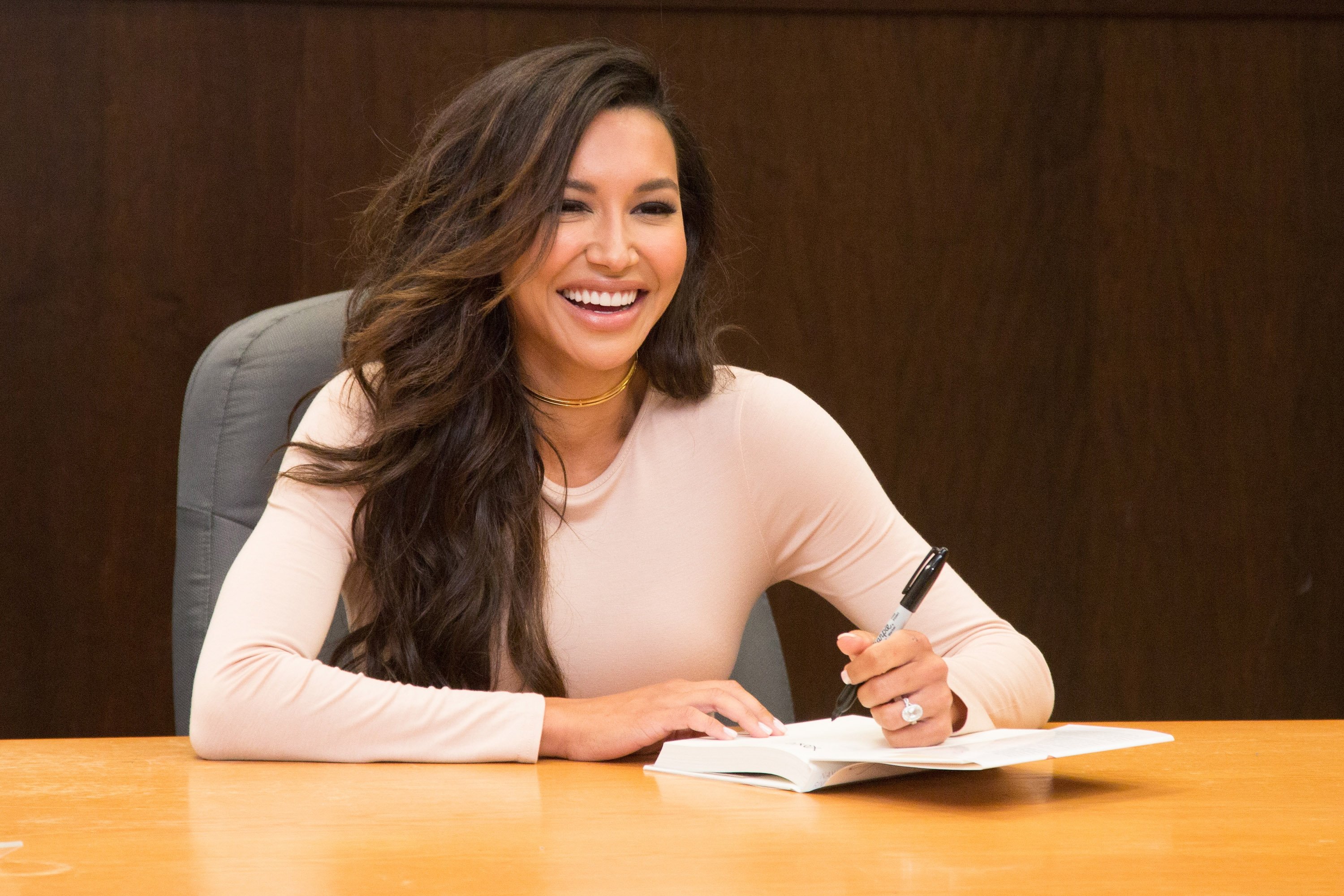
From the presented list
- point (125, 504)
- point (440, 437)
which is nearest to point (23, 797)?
point (440, 437)

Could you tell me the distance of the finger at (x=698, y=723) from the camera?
120 centimetres

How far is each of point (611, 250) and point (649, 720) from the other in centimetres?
57

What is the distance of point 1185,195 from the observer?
2.54 m

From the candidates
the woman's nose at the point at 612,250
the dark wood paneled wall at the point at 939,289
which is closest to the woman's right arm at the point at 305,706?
the woman's nose at the point at 612,250

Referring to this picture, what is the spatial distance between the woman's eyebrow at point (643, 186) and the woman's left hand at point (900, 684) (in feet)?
2.12

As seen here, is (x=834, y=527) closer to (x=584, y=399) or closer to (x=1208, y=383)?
(x=584, y=399)

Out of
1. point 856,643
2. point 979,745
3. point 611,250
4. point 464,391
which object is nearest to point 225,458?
point 464,391

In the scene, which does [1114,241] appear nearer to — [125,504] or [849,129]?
[849,129]

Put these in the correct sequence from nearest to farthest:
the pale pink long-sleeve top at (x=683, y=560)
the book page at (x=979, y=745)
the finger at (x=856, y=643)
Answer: the book page at (x=979, y=745) → the finger at (x=856, y=643) → the pale pink long-sleeve top at (x=683, y=560)

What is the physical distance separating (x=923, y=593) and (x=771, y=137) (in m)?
1.47

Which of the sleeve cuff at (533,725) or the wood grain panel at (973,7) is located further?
the wood grain panel at (973,7)

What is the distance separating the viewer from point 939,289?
254 cm

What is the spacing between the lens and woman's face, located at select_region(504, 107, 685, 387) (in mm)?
1562

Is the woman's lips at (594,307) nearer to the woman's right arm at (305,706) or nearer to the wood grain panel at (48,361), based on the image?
the woman's right arm at (305,706)
